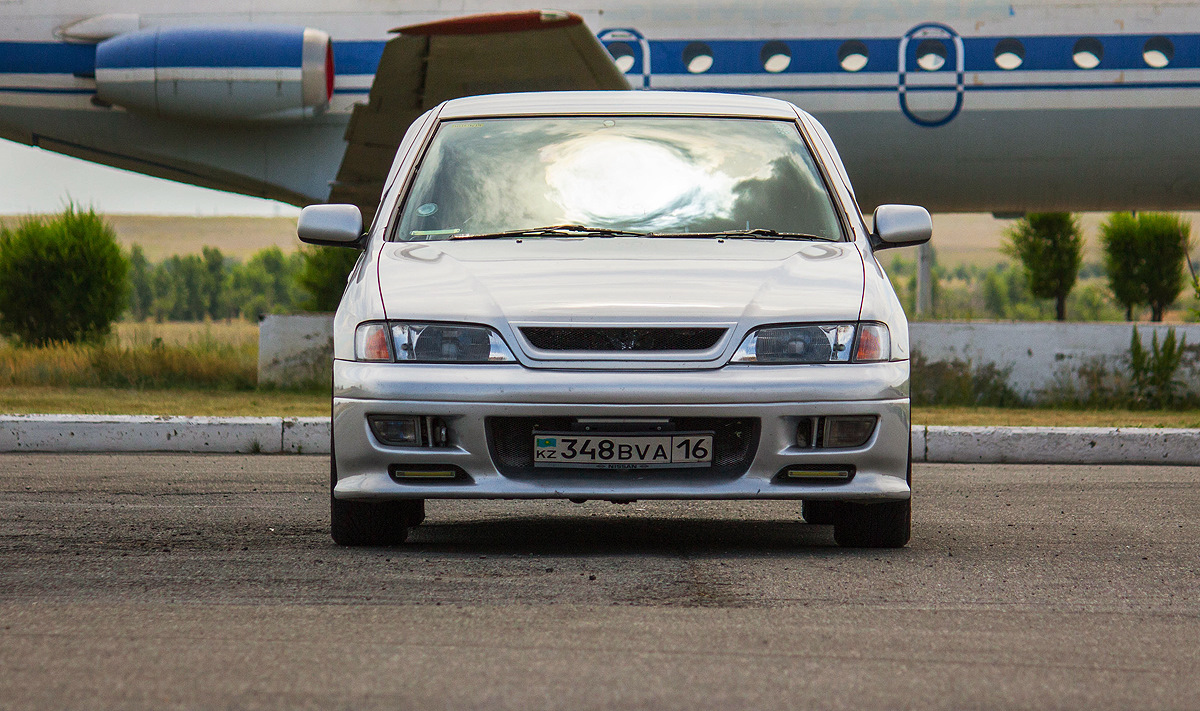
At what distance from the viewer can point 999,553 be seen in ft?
15.7

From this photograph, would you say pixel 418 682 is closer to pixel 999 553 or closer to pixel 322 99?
pixel 999 553

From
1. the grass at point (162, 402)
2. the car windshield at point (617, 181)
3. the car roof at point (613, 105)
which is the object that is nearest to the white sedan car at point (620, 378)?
the car windshield at point (617, 181)

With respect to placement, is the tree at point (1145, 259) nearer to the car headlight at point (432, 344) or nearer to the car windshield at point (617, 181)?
the car windshield at point (617, 181)

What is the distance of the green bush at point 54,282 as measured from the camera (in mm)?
16000

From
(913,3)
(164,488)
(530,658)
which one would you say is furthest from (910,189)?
(530,658)

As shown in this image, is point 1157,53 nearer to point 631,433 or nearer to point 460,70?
point 460,70

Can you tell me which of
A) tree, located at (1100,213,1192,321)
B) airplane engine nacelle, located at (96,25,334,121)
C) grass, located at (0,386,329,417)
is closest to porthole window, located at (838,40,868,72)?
airplane engine nacelle, located at (96,25,334,121)

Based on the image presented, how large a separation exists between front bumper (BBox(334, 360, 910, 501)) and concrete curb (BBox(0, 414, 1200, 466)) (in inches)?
190

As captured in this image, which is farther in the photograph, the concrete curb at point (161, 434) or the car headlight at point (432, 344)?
the concrete curb at point (161, 434)

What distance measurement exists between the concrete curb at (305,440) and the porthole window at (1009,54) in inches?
238

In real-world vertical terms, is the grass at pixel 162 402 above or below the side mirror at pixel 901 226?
below

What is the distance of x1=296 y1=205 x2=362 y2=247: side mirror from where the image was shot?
511 centimetres

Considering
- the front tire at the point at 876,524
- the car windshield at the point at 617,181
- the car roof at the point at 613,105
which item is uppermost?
the car roof at the point at 613,105

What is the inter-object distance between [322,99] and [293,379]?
309cm
